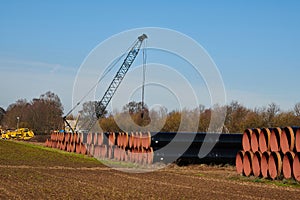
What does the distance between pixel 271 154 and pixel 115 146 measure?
52.5 ft

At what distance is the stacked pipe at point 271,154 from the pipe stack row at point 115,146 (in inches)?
325

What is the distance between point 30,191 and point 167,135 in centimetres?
1709

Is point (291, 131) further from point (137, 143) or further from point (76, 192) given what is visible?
point (137, 143)

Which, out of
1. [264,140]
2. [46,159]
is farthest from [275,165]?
[46,159]

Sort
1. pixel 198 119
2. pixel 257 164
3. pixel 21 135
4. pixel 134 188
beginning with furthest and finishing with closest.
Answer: pixel 21 135 → pixel 198 119 → pixel 257 164 → pixel 134 188

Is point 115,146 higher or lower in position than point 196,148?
higher

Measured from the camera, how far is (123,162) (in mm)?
33688

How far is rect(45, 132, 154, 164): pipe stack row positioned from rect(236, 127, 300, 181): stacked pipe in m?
8.25

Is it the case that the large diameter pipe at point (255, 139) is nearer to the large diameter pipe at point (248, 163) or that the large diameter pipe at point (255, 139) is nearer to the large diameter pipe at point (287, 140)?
the large diameter pipe at point (248, 163)

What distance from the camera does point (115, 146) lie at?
3603 cm

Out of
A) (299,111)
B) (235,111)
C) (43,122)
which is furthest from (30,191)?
(43,122)

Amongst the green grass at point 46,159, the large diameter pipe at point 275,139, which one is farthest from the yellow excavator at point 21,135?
the large diameter pipe at point 275,139

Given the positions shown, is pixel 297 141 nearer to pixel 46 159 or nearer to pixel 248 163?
pixel 248 163

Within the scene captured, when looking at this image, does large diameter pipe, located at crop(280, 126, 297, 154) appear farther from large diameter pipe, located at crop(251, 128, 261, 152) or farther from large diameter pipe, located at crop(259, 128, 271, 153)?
large diameter pipe, located at crop(251, 128, 261, 152)
